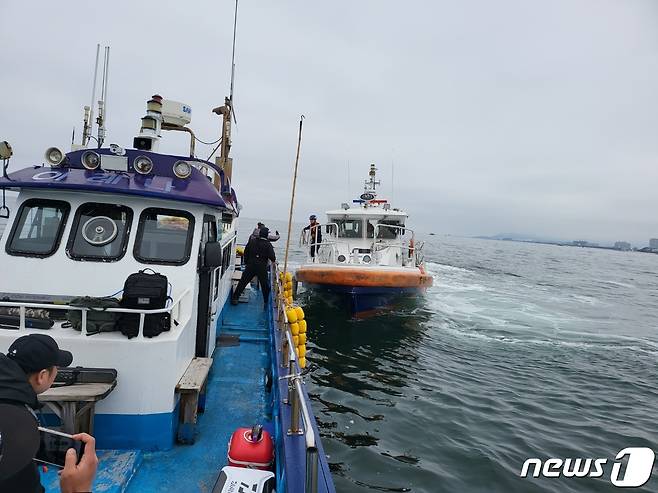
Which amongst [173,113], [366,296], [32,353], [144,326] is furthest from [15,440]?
[366,296]

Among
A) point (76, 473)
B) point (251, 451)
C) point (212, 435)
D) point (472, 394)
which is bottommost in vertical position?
point (472, 394)

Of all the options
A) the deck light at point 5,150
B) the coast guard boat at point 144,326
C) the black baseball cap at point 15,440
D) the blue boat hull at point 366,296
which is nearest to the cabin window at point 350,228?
the blue boat hull at point 366,296

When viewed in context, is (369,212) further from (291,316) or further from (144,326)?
(144,326)

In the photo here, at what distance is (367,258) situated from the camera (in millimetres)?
16312

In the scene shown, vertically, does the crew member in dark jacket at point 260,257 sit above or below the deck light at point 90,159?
below

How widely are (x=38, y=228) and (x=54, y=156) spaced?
2.87 ft

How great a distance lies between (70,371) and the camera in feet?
12.0

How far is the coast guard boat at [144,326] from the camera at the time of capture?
3615 millimetres

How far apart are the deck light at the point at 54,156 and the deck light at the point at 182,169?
50.6 inches

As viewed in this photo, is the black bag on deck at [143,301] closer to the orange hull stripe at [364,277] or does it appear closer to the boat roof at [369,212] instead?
the orange hull stripe at [364,277]

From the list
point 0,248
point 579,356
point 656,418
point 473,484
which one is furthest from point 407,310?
point 0,248

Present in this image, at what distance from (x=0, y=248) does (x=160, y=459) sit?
308 cm

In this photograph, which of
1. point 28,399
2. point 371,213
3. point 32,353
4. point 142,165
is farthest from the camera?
point 371,213

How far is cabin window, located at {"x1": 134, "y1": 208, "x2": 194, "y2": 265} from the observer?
4.90 metres
